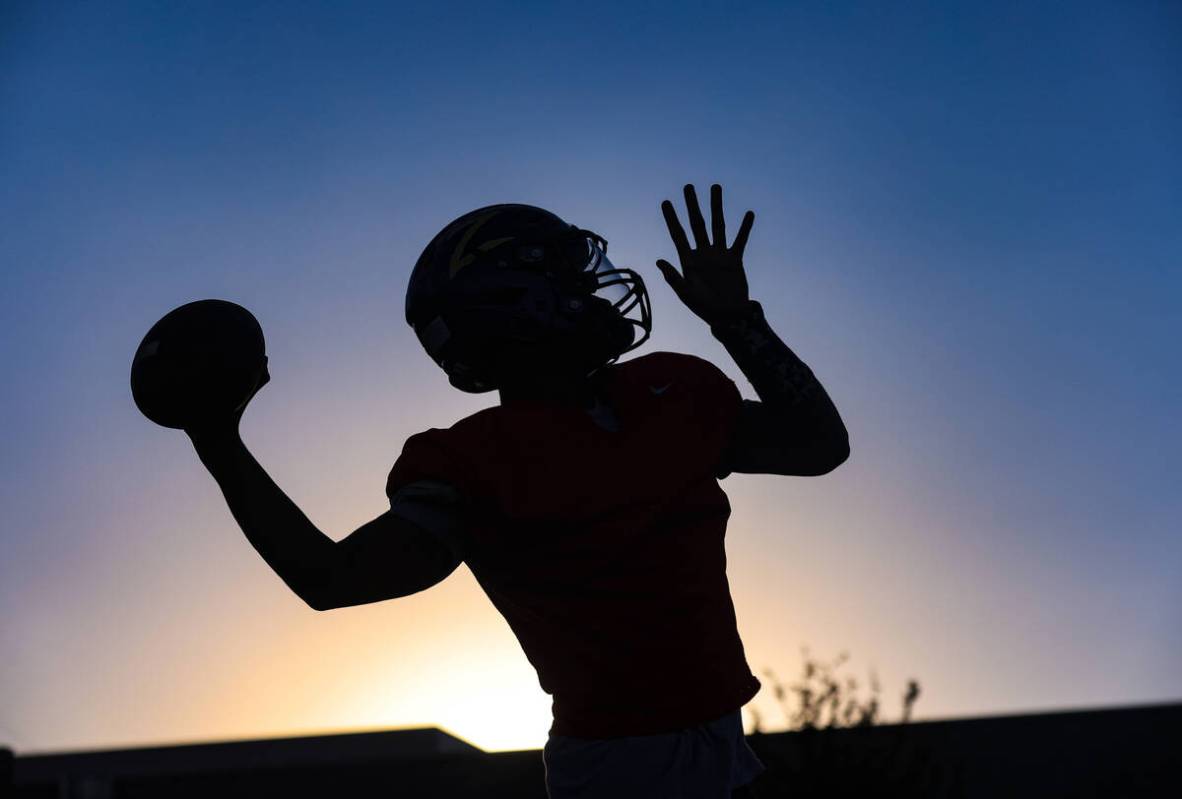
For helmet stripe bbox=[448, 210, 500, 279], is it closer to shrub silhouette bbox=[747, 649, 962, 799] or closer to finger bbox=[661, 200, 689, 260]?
finger bbox=[661, 200, 689, 260]

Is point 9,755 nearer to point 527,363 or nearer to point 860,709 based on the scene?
point 860,709

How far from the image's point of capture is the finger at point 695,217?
10.5 ft

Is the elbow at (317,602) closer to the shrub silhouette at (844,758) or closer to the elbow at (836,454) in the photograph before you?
the elbow at (836,454)

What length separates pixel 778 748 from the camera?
11320 millimetres

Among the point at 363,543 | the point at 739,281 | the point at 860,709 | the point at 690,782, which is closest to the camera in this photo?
the point at 363,543

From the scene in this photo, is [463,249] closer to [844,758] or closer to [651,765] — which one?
[651,765]

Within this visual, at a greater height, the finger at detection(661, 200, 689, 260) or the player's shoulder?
Result: the finger at detection(661, 200, 689, 260)

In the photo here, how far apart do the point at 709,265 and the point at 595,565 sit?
85 centimetres

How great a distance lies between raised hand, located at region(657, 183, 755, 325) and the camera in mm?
3066

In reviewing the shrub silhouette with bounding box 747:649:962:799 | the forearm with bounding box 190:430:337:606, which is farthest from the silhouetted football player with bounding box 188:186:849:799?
the shrub silhouette with bounding box 747:649:962:799

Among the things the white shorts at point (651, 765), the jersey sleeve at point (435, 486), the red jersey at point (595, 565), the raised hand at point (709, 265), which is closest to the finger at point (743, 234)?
the raised hand at point (709, 265)

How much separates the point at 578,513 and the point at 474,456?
0.87 ft

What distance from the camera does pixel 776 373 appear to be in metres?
3.02

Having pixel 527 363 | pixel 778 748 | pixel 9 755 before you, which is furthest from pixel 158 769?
pixel 527 363
